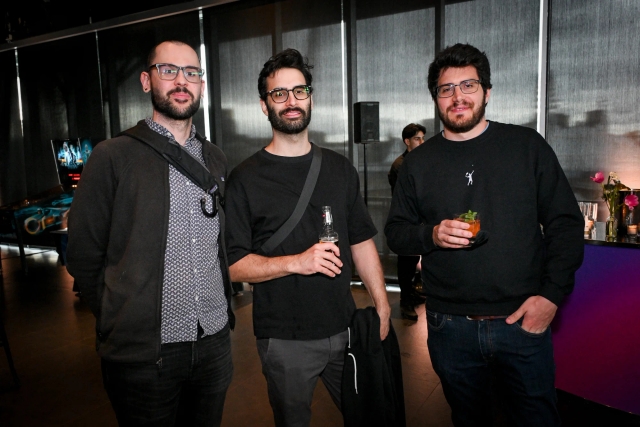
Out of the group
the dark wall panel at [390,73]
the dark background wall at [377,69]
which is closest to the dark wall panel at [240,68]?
the dark background wall at [377,69]

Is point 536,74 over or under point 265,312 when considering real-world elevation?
over

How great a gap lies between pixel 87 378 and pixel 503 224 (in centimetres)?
336

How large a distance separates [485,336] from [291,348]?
A: 0.72 metres

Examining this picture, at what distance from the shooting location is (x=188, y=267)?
5.63 feet

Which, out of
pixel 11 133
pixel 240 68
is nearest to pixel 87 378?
pixel 240 68

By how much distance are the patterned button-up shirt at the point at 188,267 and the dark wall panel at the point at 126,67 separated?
6.10 m

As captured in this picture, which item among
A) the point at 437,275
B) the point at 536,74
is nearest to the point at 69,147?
the point at 536,74

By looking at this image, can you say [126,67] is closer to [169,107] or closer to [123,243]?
[169,107]

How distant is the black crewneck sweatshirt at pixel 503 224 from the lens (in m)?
1.76

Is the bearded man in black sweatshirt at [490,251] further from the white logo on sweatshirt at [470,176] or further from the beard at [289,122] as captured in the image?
the beard at [289,122]

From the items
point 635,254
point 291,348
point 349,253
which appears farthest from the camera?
point 635,254

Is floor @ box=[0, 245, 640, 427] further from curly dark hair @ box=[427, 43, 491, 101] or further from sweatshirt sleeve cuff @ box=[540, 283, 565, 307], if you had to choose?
curly dark hair @ box=[427, 43, 491, 101]

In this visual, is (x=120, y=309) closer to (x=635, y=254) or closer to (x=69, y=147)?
(x=635, y=254)

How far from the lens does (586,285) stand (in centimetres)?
287
